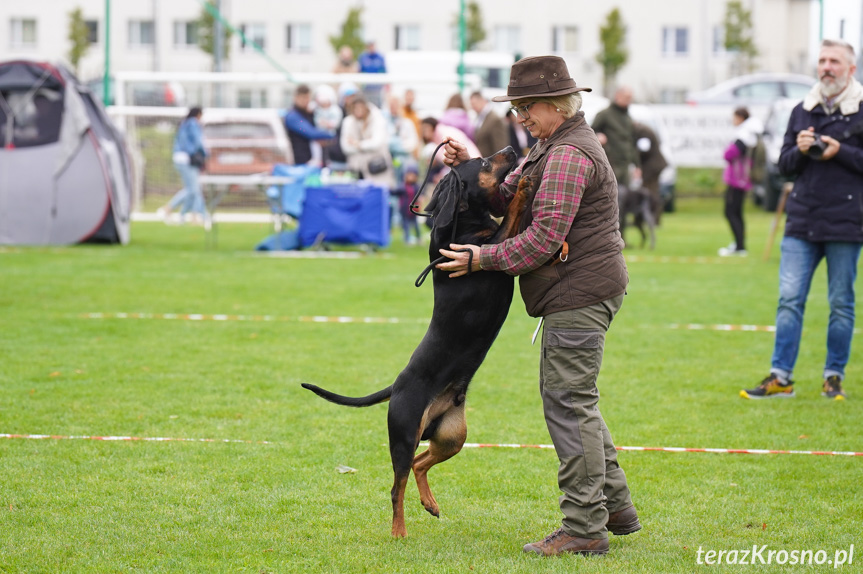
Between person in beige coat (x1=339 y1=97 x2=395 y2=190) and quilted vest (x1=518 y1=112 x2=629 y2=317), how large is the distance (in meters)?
10.9

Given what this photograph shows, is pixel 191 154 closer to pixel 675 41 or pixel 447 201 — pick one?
pixel 447 201

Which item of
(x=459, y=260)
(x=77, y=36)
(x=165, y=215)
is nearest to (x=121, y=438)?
(x=459, y=260)

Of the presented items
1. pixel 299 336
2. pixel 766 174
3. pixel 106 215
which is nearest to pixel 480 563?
pixel 299 336

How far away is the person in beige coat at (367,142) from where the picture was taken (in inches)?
575

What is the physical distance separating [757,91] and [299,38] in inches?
913

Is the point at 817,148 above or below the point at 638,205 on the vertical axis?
above

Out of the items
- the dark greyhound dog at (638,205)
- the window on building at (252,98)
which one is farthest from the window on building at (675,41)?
the dark greyhound dog at (638,205)

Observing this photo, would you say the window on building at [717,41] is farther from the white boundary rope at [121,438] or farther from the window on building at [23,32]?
the white boundary rope at [121,438]

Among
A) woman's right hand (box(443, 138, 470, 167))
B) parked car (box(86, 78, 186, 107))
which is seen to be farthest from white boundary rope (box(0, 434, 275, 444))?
parked car (box(86, 78, 186, 107))

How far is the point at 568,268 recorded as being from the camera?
3855 mm

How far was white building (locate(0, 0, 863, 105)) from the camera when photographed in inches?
1752

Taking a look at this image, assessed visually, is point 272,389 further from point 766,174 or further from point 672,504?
point 766,174

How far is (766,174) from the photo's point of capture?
2284 centimetres

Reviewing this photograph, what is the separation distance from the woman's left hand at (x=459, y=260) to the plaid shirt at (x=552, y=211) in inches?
3.5
